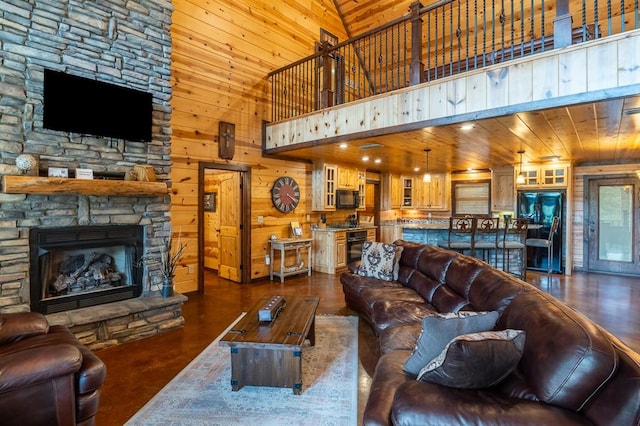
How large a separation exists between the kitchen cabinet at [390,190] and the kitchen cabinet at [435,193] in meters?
0.57

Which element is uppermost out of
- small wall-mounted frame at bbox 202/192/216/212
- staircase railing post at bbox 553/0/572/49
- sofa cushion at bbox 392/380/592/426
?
staircase railing post at bbox 553/0/572/49

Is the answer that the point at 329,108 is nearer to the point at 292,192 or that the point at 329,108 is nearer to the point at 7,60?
the point at 292,192

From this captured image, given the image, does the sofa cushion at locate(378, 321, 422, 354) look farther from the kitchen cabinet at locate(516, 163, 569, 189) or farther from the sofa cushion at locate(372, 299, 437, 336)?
the kitchen cabinet at locate(516, 163, 569, 189)

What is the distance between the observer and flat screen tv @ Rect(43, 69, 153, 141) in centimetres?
317

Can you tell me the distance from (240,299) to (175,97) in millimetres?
3176

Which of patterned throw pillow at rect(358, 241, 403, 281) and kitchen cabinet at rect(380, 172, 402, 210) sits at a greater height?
kitchen cabinet at rect(380, 172, 402, 210)

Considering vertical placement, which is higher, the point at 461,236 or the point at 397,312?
the point at 461,236

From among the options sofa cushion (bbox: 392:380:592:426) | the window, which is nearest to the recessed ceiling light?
sofa cushion (bbox: 392:380:592:426)

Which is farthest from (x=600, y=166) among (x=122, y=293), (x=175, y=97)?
(x=122, y=293)

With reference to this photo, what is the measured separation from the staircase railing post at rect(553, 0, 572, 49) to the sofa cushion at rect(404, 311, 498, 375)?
2759 millimetres

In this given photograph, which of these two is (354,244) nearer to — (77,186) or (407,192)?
(407,192)

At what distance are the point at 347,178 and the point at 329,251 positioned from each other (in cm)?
177

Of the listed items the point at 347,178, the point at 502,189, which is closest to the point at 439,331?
the point at 347,178

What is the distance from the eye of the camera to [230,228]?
6.25 meters
